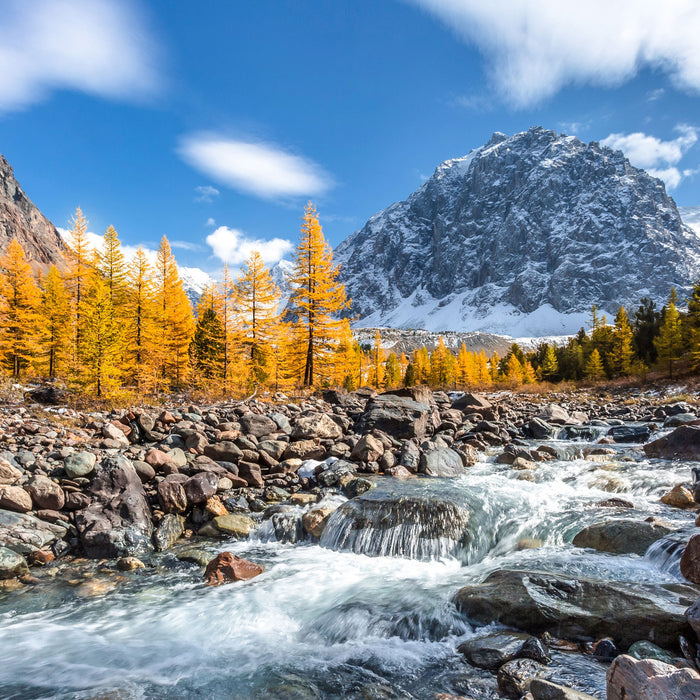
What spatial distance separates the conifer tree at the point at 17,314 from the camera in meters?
27.8

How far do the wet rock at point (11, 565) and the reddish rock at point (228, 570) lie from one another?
2.87 meters

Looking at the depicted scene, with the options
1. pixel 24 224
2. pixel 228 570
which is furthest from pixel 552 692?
pixel 24 224

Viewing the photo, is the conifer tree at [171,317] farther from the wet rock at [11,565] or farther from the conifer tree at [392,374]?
the conifer tree at [392,374]

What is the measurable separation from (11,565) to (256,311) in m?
21.7

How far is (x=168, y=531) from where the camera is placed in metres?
7.88

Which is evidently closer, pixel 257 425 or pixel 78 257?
pixel 257 425

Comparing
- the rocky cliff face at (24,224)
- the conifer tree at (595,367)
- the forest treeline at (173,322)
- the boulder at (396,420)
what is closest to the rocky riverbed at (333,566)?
the boulder at (396,420)

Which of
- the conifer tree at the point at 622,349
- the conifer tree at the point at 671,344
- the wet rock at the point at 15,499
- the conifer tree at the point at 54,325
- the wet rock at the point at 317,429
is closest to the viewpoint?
the wet rock at the point at 15,499

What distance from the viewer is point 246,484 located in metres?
10.1

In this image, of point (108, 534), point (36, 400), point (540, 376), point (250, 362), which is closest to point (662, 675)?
point (108, 534)

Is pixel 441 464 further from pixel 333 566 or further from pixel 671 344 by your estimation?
pixel 671 344

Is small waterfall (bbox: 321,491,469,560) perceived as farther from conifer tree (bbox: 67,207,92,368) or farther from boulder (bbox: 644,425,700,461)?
conifer tree (bbox: 67,207,92,368)

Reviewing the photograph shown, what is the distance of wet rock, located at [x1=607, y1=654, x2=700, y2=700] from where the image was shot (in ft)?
8.15

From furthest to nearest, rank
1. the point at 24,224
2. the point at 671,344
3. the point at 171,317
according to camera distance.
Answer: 1. the point at 24,224
2. the point at 671,344
3. the point at 171,317
